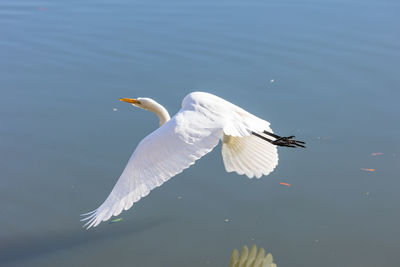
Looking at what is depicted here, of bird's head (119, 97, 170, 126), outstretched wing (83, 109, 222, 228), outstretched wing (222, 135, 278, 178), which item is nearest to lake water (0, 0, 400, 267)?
outstretched wing (222, 135, 278, 178)

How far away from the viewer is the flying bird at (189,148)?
3.12 metres

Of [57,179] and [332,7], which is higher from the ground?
[332,7]

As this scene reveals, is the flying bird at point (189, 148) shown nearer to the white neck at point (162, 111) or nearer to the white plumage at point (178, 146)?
the white plumage at point (178, 146)

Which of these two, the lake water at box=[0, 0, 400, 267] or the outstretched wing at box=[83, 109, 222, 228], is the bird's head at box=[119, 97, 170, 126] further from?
the outstretched wing at box=[83, 109, 222, 228]

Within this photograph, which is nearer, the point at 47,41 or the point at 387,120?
the point at 387,120

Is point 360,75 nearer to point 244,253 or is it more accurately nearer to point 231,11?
point 231,11

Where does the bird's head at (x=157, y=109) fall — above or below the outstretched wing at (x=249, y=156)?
above

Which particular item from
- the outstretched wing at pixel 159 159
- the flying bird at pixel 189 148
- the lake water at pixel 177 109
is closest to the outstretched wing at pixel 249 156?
the flying bird at pixel 189 148

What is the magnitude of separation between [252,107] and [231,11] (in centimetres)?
238

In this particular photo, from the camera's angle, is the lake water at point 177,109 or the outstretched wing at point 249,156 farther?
the lake water at point 177,109

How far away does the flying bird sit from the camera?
10.3 ft

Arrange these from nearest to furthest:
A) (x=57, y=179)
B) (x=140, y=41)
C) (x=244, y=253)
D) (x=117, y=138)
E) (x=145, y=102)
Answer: (x=244, y=253)
(x=145, y=102)
(x=57, y=179)
(x=117, y=138)
(x=140, y=41)

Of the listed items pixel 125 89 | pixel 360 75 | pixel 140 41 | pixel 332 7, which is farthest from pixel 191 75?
pixel 332 7

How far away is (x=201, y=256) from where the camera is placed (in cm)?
388
